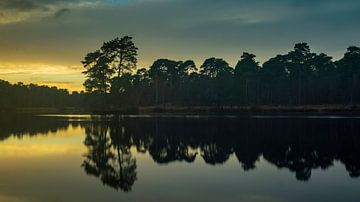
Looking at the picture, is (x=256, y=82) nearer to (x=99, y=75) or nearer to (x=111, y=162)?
(x=99, y=75)

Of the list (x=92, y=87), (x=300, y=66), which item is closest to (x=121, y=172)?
(x=92, y=87)

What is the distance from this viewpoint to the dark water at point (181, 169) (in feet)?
35.5

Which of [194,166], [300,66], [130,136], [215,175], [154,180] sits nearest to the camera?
[154,180]

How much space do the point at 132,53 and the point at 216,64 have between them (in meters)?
52.8

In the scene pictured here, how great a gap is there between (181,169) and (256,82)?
9242 centimetres

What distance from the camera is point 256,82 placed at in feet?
344

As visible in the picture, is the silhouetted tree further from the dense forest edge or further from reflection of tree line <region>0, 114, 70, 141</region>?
reflection of tree line <region>0, 114, 70, 141</region>

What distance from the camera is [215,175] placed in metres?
13.8

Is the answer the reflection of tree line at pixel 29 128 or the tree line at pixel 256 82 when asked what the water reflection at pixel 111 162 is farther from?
the tree line at pixel 256 82

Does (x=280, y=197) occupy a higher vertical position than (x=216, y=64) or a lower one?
lower

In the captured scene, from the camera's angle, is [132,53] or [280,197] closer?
[280,197]

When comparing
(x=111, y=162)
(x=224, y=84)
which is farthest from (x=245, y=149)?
(x=224, y=84)

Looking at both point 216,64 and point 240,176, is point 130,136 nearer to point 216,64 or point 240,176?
point 240,176

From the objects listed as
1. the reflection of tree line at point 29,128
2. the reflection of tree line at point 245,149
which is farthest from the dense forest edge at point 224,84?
the reflection of tree line at point 245,149
